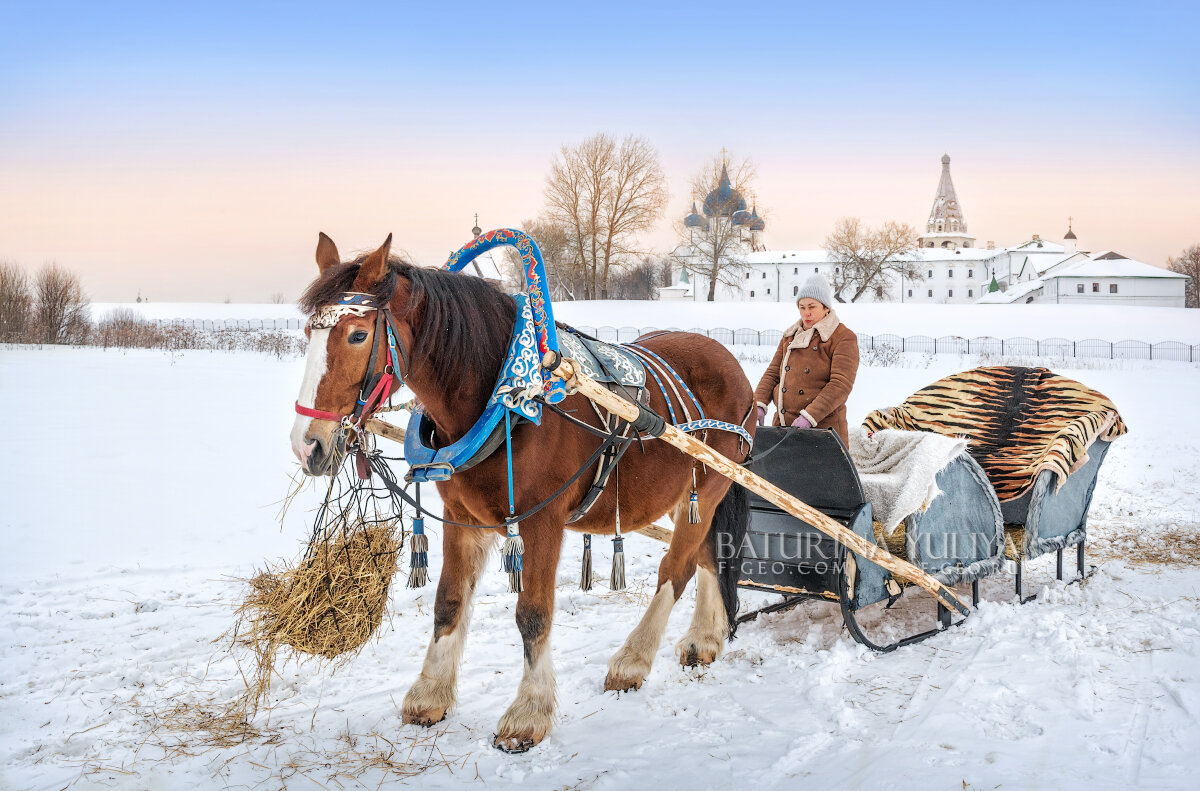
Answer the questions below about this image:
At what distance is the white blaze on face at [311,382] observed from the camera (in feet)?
8.63

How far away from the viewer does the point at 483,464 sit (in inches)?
127

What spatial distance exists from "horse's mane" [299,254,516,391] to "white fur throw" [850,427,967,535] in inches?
103

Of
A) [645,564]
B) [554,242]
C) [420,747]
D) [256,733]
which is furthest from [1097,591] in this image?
[554,242]

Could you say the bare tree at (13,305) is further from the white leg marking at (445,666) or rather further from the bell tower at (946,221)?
the bell tower at (946,221)

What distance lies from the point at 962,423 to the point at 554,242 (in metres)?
34.0

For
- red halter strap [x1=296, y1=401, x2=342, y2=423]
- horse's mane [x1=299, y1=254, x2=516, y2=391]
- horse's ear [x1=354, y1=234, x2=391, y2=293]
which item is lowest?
red halter strap [x1=296, y1=401, x2=342, y2=423]

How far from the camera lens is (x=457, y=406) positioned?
3.18 m

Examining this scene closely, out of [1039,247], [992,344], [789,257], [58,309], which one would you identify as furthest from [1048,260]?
[58,309]

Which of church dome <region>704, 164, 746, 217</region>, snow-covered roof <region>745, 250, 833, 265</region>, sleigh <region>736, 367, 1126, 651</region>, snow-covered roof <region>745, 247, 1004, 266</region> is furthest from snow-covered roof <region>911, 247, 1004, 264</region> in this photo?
sleigh <region>736, 367, 1126, 651</region>

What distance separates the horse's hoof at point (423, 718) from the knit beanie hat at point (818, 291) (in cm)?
340

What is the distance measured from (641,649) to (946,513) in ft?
6.74

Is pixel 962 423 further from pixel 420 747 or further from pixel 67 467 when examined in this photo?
pixel 67 467

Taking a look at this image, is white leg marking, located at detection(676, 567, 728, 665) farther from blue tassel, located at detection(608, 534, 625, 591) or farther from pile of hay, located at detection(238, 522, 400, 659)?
pile of hay, located at detection(238, 522, 400, 659)

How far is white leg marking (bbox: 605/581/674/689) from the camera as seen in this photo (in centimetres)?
399
